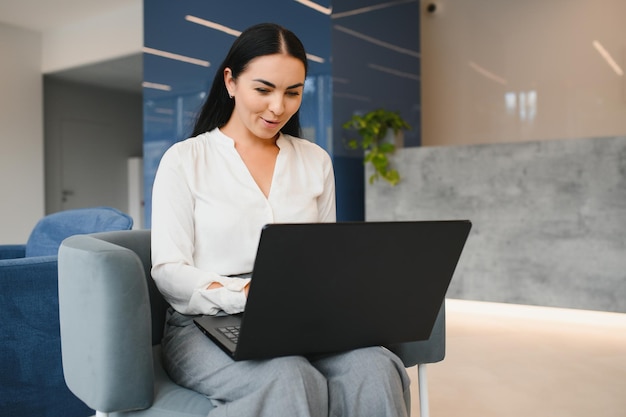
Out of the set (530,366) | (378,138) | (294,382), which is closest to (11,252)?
(294,382)

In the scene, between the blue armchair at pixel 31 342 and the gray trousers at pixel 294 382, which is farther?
the blue armchair at pixel 31 342

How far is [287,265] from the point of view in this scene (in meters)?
0.95

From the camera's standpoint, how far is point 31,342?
72.9 inches

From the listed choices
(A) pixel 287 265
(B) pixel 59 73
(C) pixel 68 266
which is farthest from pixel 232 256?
(B) pixel 59 73

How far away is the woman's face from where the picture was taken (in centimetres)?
140

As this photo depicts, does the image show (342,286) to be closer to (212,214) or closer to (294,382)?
(294,382)

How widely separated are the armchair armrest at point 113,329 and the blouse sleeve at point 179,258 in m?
0.14

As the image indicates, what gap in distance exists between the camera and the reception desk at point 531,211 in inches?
147

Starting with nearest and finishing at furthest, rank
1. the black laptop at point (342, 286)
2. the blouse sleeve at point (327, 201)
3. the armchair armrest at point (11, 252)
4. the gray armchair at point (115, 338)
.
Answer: the black laptop at point (342, 286)
the gray armchair at point (115, 338)
the blouse sleeve at point (327, 201)
the armchair armrest at point (11, 252)

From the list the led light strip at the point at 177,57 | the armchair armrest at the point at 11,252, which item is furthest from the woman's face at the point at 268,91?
the led light strip at the point at 177,57

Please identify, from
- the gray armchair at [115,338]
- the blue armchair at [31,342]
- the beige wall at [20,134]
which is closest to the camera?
the gray armchair at [115,338]

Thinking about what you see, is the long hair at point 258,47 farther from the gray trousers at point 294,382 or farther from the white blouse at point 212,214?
the gray trousers at point 294,382

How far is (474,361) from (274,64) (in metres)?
1.97

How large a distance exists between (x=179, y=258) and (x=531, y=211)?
3.17 meters
